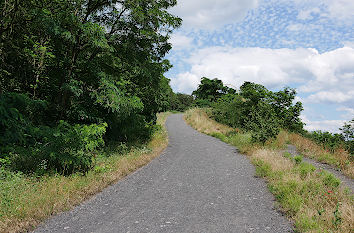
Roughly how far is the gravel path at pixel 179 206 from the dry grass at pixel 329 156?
3.77 meters

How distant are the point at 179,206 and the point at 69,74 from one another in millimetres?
6151

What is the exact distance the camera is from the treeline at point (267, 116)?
36.9ft

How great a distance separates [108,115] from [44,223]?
5762mm

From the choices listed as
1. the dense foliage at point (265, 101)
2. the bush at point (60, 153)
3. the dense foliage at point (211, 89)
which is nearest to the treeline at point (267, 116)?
the dense foliage at point (265, 101)

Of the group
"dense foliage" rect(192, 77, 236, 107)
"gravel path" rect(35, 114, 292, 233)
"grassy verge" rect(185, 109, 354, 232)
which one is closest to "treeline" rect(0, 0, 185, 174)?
"gravel path" rect(35, 114, 292, 233)

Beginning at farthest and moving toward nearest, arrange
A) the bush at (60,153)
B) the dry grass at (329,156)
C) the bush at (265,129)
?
the bush at (265,129), the dry grass at (329,156), the bush at (60,153)

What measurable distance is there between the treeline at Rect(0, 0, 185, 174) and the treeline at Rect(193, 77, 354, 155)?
6.13 metres

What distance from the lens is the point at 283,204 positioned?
4.86m

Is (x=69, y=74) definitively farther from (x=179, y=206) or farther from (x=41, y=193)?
(x=179, y=206)

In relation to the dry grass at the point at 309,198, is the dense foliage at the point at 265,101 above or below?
above

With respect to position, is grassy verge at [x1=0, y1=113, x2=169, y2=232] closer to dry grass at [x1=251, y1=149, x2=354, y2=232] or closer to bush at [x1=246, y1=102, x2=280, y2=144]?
dry grass at [x1=251, y1=149, x2=354, y2=232]

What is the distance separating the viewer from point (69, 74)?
26.1 feet

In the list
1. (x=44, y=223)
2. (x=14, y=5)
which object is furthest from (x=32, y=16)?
(x=44, y=223)

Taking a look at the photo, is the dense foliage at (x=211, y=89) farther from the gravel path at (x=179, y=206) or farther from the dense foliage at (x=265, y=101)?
the gravel path at (x=179, y=206)
